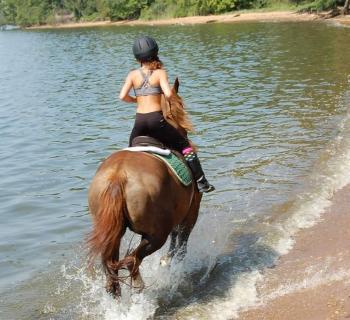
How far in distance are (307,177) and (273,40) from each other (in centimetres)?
2908

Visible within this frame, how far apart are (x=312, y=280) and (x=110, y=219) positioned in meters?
2.37

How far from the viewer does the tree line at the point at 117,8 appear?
70.1 meters

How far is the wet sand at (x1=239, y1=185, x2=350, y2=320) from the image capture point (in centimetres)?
521

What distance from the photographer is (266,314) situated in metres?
5.30

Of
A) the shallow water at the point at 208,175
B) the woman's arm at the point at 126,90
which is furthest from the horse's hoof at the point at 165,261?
the woman's arm at the point at 126,90

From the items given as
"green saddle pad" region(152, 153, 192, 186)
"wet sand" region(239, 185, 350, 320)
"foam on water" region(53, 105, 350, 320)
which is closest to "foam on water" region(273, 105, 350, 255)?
"foam on water" region(53, 105, 350, 320)

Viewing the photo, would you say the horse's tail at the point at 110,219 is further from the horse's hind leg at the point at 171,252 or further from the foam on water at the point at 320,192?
the foam on water at the point at 320,192

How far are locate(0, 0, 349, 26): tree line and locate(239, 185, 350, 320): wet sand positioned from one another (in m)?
48.4

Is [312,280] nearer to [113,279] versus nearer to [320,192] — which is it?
[113,279]

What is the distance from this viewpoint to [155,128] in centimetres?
597

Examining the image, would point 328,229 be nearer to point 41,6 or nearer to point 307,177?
point 307,177

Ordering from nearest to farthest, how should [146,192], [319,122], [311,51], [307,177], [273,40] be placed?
[146,192], [307,177], [319,122], [311,51], [273,40]

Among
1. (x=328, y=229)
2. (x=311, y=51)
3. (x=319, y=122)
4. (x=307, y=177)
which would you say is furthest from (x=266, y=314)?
(x=311, y=51)

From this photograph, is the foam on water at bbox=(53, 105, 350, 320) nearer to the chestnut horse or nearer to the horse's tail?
the chestnut horse
